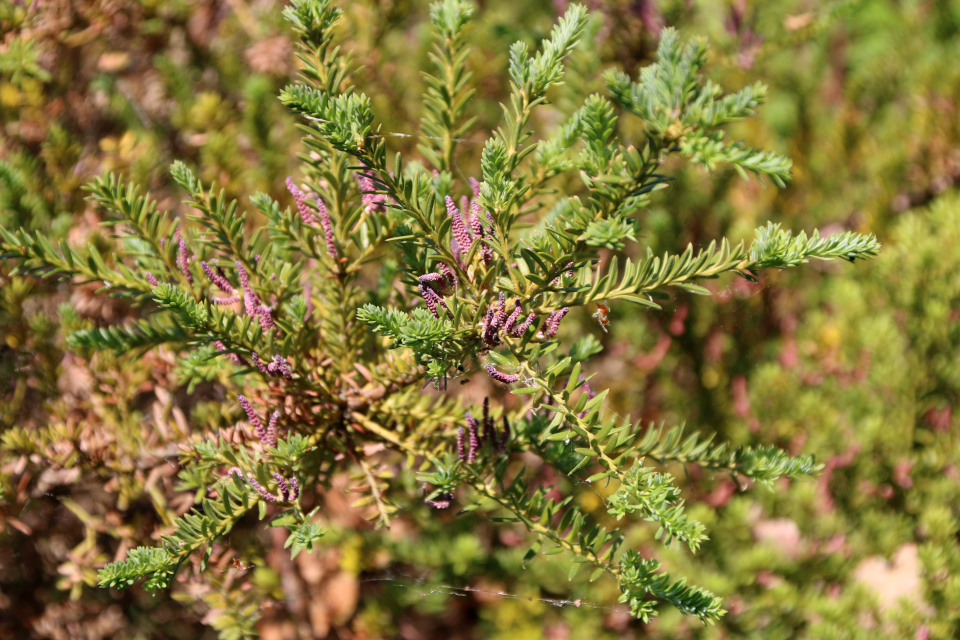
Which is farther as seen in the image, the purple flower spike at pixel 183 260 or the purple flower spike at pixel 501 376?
the purple flower spike at pixel 183 260

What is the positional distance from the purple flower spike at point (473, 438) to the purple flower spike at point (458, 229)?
17cm

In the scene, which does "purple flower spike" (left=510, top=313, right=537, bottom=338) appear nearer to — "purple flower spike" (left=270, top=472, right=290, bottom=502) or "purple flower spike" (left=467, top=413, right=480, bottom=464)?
"purple flower spike" (left=467, top=413, right=480, bottom=464)

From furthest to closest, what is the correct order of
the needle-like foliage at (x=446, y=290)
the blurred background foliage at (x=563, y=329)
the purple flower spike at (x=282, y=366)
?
the blurred background foliage at (x=563, y=329) < the purple flower spike at (x=282, y=366) < the needle-like foliage at (x=446, y=290)

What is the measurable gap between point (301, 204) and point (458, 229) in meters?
0.20

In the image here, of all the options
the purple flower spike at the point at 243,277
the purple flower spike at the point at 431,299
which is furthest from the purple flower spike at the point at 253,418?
the purple flower spike at the point at 431,299

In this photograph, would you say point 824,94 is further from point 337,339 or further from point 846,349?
point 337,339

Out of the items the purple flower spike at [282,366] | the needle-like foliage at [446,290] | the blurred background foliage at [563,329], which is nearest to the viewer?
the needle-like foliage at [446,290]

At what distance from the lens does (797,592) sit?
3.80 ft

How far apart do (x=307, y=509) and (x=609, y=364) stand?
2.42 ft

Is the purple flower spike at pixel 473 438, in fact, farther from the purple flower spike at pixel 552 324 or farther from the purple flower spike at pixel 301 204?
the purple flower spike at pixel 301 204

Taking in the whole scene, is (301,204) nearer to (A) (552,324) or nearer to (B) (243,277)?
(B) (243,277)

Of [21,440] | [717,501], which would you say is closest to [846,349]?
[717,501]

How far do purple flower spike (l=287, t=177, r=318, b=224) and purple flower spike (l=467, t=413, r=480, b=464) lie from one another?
28 cm

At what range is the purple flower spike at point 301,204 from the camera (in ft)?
2.25
